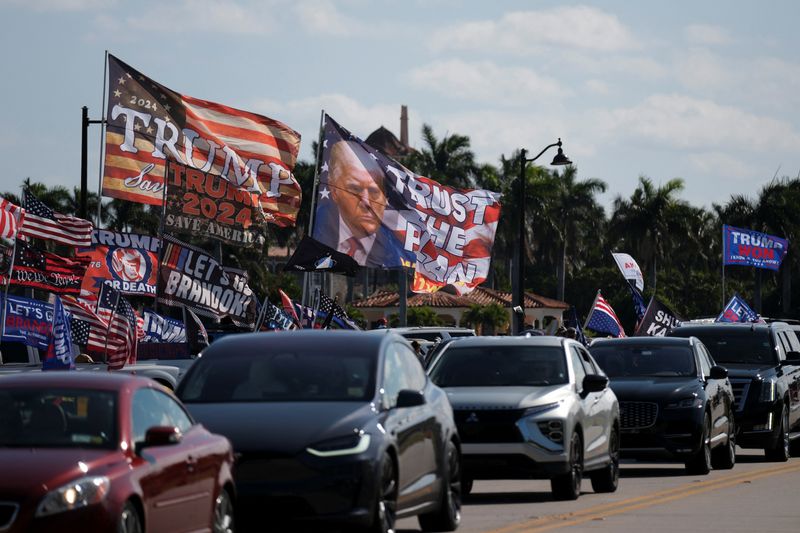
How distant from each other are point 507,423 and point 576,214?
89315mm

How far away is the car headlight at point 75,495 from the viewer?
30.8 feet

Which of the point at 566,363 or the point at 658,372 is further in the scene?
the point at 658,372

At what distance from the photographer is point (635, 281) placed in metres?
49.7

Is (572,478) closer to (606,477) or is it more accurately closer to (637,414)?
(606,477)

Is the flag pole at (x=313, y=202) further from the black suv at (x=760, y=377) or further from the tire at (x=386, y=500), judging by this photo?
the tire at (x=386, y=500)

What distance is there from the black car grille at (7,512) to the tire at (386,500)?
3.19 m

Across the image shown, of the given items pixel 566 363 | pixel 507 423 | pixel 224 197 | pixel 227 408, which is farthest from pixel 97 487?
pixel 224 197

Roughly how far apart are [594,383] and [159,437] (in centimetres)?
852

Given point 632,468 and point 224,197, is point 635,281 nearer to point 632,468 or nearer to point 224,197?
point 224,197

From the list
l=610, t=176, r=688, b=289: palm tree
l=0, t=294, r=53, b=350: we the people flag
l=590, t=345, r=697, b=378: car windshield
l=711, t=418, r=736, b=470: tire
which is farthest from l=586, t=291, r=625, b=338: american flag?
l=610, t=176, r=688, b=289: palm tree

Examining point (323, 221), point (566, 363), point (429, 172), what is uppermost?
point (429, 172)

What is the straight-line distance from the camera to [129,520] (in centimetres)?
989

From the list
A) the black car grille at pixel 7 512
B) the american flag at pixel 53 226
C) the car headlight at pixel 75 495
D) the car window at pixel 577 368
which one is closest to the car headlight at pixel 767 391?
the car window at pixel 577 368

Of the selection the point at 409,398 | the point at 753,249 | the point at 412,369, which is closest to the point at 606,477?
the point at 412,369
